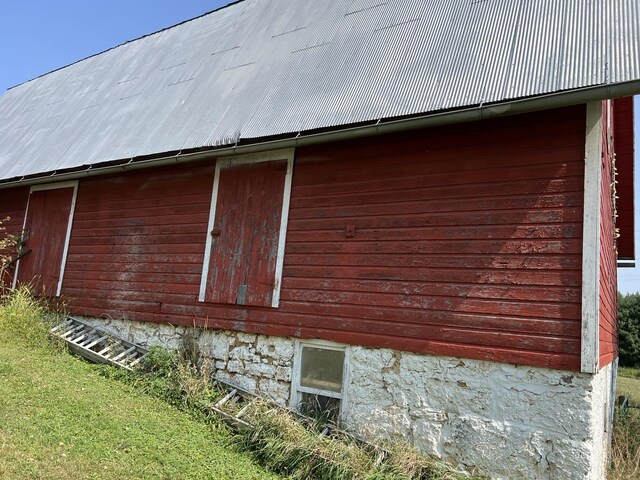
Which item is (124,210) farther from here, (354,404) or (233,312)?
(354,404)

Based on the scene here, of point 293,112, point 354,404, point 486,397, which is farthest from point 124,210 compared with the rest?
point 486,397

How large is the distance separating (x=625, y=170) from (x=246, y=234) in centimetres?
761

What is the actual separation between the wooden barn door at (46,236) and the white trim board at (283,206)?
11.4 feet

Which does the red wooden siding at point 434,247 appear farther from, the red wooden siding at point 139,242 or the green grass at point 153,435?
the green grass at point 153,435

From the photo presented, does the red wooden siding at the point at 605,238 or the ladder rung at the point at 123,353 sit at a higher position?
the red wooden siding at the point at 605,238

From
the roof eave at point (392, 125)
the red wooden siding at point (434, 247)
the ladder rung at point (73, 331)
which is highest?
the roof eave at point (392, 125)

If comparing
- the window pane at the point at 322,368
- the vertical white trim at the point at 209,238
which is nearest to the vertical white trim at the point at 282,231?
the window pane at the point at 322,368

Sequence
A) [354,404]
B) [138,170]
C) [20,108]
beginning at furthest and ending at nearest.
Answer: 1. [20,108]
2. [138,170]
3. [354,404]

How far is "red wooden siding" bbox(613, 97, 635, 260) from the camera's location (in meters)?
8.46

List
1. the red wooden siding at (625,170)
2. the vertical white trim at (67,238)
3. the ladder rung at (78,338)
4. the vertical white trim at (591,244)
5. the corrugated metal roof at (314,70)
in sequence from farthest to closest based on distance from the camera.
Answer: the vertical white trim at (67,238)
the red wooden siding at (625,170)
the ladder rung at (78,338)
the corrugated metal roof at (314,70)
the vertical white trim at (591,244)

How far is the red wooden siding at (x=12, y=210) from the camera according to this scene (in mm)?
9869

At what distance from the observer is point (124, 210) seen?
27.7 feet

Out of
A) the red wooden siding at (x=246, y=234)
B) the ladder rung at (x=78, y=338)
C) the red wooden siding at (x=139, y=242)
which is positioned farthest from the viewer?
the ladder rung at (x=78, y=338)

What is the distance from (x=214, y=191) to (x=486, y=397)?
467cm
